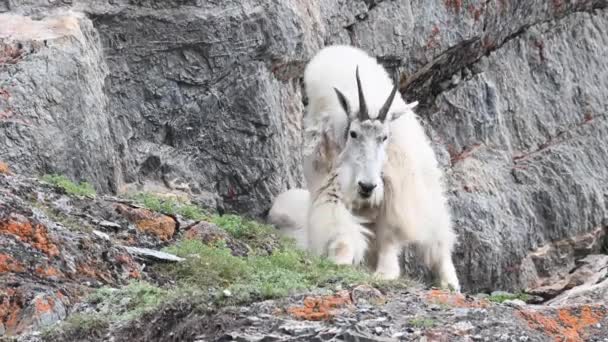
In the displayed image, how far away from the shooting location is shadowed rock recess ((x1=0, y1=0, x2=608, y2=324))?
12406mm

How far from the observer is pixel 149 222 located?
10359mm

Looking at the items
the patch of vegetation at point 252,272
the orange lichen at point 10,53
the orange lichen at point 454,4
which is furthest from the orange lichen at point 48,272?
the orange lichen at point 454,4

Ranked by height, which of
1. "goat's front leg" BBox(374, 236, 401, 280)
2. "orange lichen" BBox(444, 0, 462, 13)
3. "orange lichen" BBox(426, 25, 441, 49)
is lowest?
"goat's front leg" BBox(374, 236, 401, 280)

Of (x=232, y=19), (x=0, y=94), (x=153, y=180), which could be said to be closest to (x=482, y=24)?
(x=232, y=19)

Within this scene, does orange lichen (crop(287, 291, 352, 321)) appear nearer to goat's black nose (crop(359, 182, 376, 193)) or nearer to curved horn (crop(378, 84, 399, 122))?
goat's black nose (crop(359, 182, 376, 193))

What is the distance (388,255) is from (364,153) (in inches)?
37.7

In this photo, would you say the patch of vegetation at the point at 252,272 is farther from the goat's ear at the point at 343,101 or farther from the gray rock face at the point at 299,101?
the gray rock face at the point at 299,101

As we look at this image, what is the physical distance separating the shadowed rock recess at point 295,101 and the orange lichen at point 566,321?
516 cm

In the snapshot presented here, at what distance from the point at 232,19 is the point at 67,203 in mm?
4757

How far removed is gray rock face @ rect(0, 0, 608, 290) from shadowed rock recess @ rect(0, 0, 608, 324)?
0.8 inches

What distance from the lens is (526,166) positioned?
58.4 feet

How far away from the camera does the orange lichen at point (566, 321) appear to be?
291 inches

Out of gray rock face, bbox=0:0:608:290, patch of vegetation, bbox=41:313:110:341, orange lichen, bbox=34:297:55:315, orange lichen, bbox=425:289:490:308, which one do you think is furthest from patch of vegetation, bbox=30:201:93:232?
orange lichen, bbox=425:289:490:308

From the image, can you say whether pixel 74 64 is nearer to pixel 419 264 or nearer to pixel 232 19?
pixel 232 19
